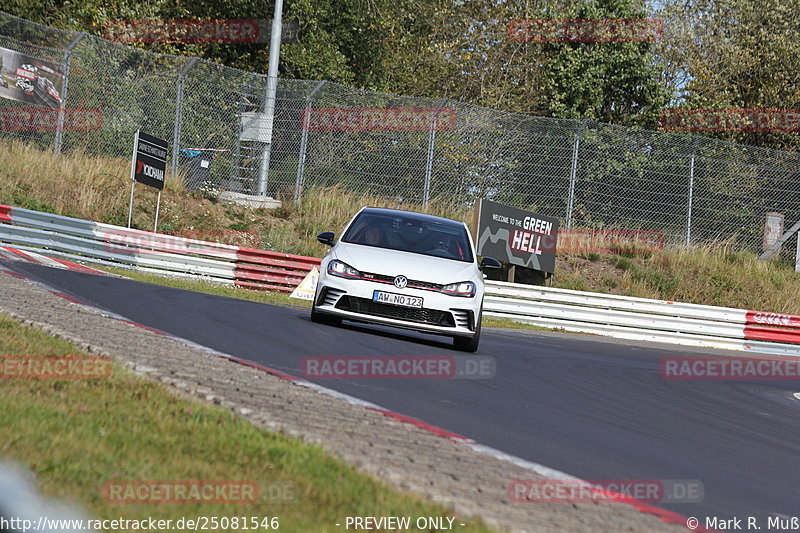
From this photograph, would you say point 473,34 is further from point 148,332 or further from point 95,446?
point 95,446

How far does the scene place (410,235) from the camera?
1234cm

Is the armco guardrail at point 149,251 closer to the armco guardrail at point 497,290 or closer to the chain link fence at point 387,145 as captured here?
the armco guardrail at point 497,290

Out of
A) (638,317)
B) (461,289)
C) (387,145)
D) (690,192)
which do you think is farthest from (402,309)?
(690,192)

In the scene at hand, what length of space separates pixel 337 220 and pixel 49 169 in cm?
661

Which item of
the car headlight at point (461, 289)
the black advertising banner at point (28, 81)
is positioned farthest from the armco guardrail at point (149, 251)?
the car headlight at point (461, 289)

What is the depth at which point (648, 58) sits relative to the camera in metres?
33.4

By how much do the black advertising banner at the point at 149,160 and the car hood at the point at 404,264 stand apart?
10124mm

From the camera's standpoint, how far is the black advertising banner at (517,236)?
22.5 meters

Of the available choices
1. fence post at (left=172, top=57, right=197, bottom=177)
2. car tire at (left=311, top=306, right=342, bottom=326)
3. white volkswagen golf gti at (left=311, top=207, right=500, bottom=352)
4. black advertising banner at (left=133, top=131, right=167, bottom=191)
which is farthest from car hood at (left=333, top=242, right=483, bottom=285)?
fence post at (left=172, top=57, right=197, bottom=177)

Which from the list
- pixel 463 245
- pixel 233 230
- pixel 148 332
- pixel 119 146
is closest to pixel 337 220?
pixel 233 230

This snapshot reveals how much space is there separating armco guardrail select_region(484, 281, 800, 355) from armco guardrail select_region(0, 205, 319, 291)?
4.31m

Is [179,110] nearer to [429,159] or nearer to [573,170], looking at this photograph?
[429,159]

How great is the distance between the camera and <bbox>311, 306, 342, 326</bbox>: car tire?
1152 centimetres

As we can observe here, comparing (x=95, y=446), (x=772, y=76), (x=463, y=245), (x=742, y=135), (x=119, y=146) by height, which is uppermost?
(x=772, y=76)
